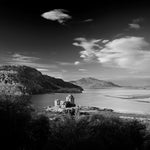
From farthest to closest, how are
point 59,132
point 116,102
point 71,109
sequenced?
point 116,102
point 71,109
point 59,132

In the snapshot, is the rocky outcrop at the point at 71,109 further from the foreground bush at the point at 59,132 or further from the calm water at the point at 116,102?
the foreground bush at the point at 59,132

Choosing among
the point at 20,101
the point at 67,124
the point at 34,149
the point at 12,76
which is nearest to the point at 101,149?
the point at 67,124

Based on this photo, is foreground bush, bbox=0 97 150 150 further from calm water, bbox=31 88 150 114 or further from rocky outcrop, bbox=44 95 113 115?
calm water, bbox=31 88 150 114

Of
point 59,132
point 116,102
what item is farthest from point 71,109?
point 116,102

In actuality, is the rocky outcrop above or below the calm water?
below

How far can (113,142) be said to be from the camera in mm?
20703

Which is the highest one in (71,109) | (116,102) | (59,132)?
(116,102)

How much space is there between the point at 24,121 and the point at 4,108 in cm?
206

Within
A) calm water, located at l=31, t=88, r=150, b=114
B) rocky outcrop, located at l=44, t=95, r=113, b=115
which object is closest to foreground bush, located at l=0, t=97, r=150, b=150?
rocky outcrop, located at l=44, t=95, r=113, b=115

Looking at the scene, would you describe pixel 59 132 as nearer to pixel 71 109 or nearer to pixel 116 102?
pixel 71 109

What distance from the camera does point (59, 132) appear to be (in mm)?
19422

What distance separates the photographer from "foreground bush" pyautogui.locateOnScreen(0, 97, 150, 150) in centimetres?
1769

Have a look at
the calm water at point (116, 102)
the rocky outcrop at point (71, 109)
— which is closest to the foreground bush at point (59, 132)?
the rocky outcrop at point (71, 109)

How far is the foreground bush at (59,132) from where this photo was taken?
1769cm
